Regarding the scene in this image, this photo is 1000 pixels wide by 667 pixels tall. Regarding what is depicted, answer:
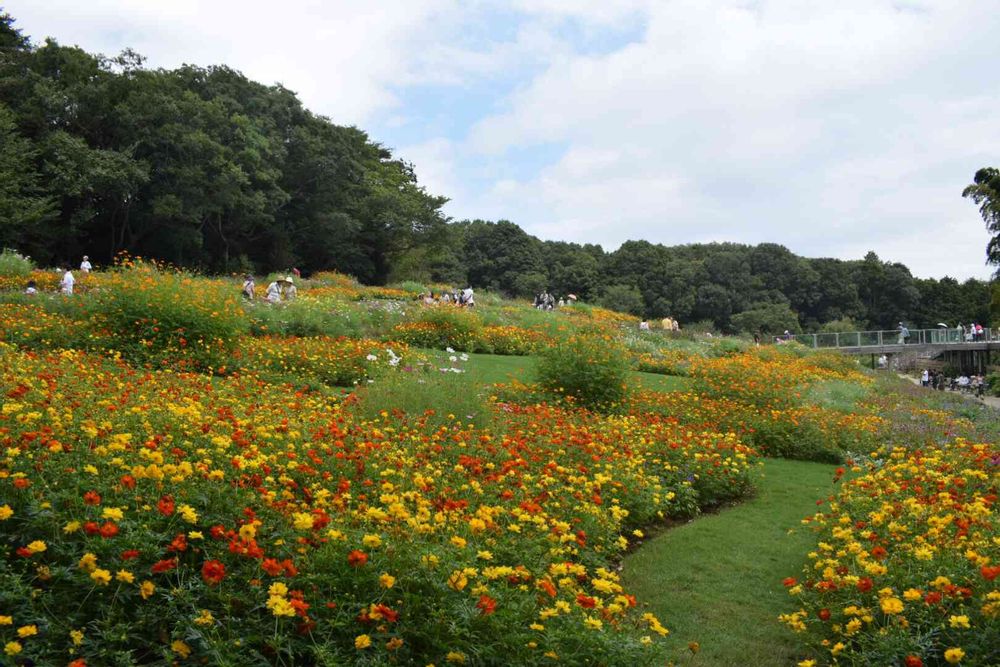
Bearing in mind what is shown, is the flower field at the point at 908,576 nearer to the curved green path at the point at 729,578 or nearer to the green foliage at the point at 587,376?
the curved green path at the point at 729,578

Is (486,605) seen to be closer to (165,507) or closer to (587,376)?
(165,507)

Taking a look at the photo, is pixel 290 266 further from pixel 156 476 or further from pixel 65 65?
pixel 156 476

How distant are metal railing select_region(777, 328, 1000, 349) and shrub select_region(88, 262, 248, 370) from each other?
31.2 metres

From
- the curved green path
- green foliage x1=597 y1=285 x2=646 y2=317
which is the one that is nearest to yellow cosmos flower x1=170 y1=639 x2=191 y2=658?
the curved green path

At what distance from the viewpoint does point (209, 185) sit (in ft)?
97.7

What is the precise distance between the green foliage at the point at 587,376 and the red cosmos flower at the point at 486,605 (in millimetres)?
6948

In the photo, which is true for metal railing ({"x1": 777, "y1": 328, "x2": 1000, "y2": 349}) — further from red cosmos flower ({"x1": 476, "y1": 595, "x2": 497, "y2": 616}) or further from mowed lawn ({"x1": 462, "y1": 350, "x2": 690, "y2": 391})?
red cosmos flower ({"x1": 476, "y1": 595, "x2": 497, "y2": 616})

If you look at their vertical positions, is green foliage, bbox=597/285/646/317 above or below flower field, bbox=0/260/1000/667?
above

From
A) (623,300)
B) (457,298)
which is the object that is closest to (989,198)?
(457,298)

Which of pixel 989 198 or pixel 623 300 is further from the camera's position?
pixel 623 300

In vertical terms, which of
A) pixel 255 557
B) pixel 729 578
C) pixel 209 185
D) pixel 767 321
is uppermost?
pixel 209 185

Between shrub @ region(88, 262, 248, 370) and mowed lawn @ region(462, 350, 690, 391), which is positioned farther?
mowed lawn @ region(462, 350, 690, 391)

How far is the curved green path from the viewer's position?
13.7ft

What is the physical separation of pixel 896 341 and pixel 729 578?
38.7 meters
